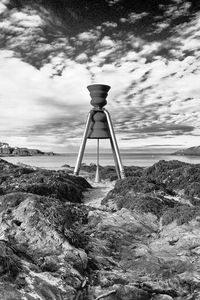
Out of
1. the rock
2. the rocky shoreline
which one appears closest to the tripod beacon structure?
the rocky shoreline

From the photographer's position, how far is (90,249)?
720 cm

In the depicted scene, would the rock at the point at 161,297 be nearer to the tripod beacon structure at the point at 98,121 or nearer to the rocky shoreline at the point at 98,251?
the rocky shoreline at the point at 98,251

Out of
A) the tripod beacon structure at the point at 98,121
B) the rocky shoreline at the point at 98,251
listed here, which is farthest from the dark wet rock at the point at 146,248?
the tripod beacon structure at the point at 98,121

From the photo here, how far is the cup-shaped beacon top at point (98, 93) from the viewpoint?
2031 cm

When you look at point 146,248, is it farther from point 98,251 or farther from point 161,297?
point 161,297

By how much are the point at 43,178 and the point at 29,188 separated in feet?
10.1

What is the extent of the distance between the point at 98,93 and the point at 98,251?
14.7 meters

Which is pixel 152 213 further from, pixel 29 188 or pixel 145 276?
pixel 29 188

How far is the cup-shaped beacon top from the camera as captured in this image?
20.3 m

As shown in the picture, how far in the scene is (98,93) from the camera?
2045 centimetres

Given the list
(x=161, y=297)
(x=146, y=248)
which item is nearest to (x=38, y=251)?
(x=161, y=297)

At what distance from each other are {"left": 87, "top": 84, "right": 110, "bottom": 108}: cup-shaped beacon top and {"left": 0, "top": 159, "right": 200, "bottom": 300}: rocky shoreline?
10.2 m

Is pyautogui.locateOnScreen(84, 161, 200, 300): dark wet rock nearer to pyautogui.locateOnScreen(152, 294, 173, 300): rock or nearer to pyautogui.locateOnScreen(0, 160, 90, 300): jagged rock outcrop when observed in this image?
pyautogui.locateOnScreen(152, 294, 173, 300): rock

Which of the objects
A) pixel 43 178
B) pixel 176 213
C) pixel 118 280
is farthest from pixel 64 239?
pixel 43 178
